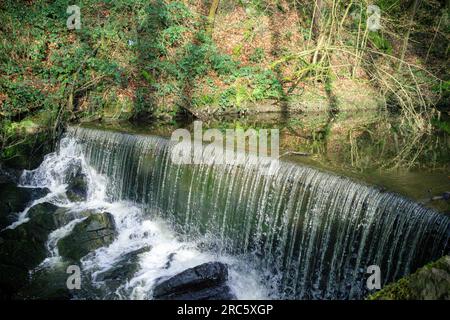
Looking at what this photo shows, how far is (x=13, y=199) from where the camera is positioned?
30.0ft

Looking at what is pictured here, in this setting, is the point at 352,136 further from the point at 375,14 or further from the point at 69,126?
the point at 69,126

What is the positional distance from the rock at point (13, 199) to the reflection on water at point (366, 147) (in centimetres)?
271

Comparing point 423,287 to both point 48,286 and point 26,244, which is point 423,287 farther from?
point 26,244

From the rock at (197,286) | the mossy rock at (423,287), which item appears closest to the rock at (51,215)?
the rock at (197,286)

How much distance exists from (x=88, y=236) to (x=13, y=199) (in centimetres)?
237

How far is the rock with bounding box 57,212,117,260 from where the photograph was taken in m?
7.84

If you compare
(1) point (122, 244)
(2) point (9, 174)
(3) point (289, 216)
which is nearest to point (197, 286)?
(3) point (289, 216)

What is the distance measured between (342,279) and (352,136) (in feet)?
19.2

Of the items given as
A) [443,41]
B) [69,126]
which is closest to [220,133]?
[69,126]

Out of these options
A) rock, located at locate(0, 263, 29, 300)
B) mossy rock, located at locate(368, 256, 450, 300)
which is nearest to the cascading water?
rock, located at locate(0, 263, 29, 300)

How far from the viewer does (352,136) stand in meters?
11.0

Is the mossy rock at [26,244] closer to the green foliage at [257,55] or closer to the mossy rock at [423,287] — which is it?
the mossy rock at [423,287]

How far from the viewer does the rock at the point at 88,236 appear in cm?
784

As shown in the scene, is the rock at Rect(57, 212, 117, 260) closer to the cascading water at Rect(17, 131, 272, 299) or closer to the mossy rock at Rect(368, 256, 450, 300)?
the cascading water at Rect(17, 131, 272, 299)
